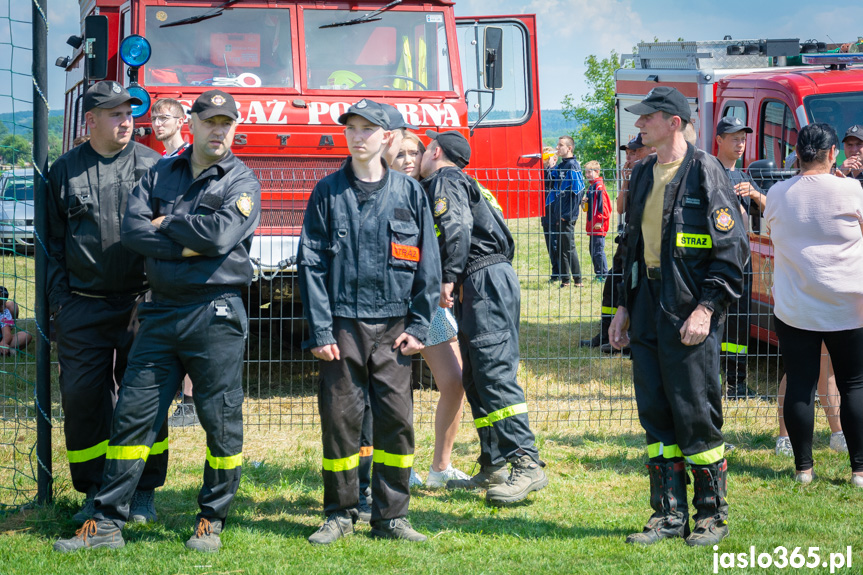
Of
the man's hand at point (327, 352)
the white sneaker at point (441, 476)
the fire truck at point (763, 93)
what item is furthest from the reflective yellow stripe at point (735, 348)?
the man's hand at point (327, 352)

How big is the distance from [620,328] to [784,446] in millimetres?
2204

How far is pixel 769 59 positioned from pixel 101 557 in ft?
29.4

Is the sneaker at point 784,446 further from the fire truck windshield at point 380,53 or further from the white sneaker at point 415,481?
the fire truck windshield at point 380,53

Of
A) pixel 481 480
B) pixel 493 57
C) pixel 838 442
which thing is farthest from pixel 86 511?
pixel 493 57

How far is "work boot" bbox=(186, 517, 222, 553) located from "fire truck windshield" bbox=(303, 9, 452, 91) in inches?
171

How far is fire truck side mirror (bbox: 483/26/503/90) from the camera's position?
327 inches

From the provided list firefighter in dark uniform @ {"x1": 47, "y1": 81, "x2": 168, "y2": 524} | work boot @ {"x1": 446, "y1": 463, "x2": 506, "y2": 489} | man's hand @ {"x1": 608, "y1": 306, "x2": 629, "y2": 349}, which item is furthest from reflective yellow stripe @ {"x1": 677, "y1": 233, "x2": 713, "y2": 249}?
firefighter in dark uniform @ {"x1": 47, "y1": 81, "x2": 168, "y2": 524}

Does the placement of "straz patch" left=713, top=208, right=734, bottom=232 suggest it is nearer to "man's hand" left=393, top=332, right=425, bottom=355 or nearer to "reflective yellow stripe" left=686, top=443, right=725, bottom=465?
"reflective yellow stripe" left=686, top=443, right=725, bottom=465

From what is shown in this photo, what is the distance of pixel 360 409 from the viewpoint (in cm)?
461

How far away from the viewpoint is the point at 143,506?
5.02m

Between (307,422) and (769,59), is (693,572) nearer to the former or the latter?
(307,422)

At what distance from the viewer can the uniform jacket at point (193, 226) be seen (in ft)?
14.5

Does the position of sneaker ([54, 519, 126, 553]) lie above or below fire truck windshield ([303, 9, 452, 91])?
below

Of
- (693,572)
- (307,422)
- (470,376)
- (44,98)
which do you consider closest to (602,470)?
(470,376)
